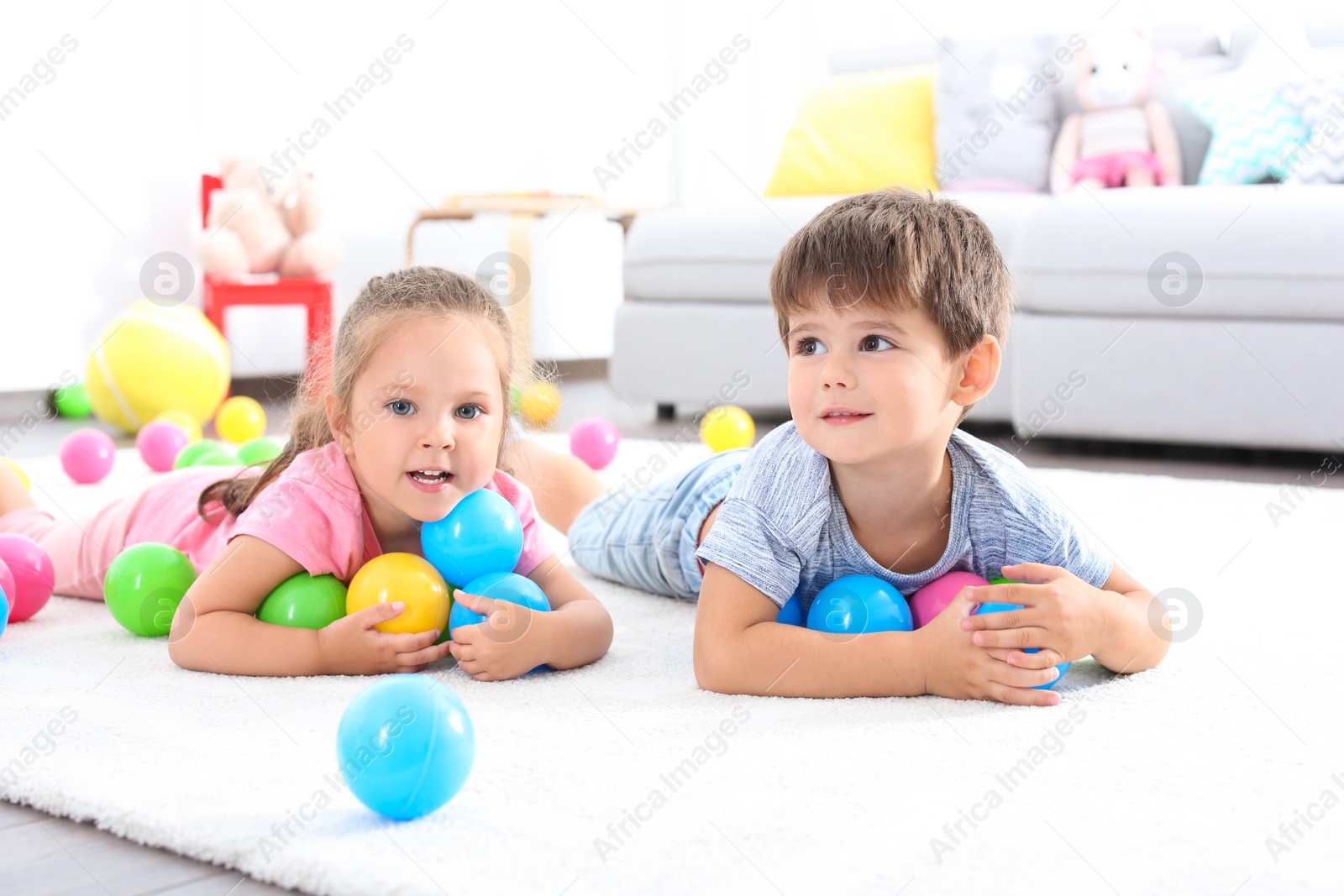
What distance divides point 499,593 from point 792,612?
316 millimetres

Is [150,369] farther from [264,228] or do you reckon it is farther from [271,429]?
[264,228]

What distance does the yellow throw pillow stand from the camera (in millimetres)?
3670

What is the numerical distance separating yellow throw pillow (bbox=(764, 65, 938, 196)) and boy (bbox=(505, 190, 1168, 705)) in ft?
→ 8.06

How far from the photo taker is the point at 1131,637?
1233mm

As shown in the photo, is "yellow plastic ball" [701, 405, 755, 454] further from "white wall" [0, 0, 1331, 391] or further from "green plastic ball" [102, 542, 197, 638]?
"green plastic ball" [102, 542, 197, 638]

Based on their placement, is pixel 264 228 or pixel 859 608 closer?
pixel 859 608

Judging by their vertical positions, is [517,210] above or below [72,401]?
above

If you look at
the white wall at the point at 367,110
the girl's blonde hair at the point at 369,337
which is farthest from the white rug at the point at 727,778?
the white wall at the point at 367,110

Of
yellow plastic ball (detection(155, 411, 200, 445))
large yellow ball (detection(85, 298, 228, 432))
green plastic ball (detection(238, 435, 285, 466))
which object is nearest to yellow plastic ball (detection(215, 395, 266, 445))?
yellow plastic ball (detection(155, 411, 200, 445))

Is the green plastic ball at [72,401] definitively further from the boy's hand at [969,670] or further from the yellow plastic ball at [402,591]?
the boy's hand at [969,670]

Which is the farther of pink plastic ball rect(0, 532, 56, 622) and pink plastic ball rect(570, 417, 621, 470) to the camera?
pink plastic ball rect(570, 417, 621, 470)

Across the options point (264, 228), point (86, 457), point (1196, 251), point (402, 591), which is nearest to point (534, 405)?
point (402, 591)

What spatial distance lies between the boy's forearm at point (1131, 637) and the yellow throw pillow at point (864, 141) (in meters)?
2.51

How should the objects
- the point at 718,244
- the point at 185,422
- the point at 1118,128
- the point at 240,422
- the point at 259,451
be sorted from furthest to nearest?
the point at 1118,128 → the point at 718,244 → the point at 240,422 → the point at 185,422 → the point at 259,451
